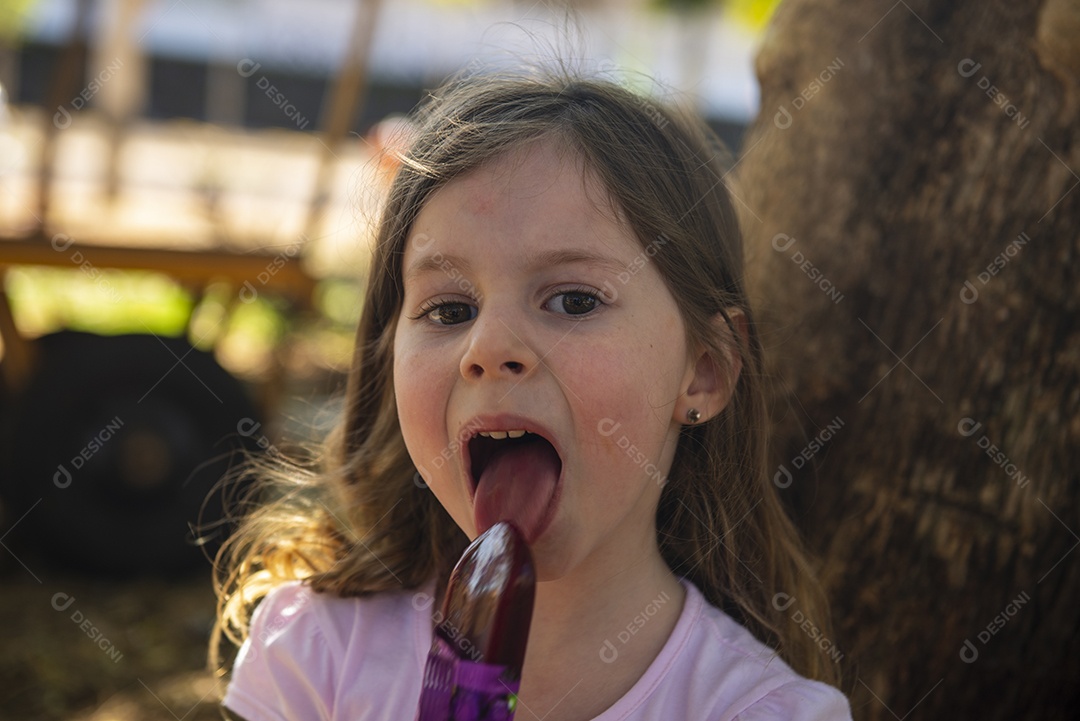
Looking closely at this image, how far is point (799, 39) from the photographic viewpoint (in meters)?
2.12

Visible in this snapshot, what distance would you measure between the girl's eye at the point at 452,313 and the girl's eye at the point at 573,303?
0.47 ft

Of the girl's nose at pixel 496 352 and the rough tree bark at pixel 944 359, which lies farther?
the rough tree bark at pixel 944 359

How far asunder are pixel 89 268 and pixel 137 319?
3.68 m

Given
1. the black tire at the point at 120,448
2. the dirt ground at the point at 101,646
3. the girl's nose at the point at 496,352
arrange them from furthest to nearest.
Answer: the black tire at the point at 120,448
the dirt ground at the point at 101,646
the girl's nose at the point at 496,352

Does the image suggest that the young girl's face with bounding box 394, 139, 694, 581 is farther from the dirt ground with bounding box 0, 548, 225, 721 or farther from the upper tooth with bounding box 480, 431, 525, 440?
the dirt ground with bounding box 0, 548, 225, 721

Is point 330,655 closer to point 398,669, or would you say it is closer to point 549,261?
point 398,669

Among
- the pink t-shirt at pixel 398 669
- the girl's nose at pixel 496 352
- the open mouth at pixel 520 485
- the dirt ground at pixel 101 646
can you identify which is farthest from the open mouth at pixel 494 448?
the dirt ground at pixel 101 646

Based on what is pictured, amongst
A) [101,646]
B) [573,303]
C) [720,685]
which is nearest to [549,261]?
[573,303]

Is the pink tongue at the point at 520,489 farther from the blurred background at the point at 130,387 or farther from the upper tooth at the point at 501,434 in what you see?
the blurred background at the point at 130,387

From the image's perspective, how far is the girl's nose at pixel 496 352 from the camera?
1.39m

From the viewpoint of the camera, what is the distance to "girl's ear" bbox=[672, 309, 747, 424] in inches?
63.7

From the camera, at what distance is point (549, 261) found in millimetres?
1443

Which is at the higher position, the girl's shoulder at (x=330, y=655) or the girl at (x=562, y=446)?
the girl at (x=562, y=446)

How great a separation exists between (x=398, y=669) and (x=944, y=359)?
1.10m
